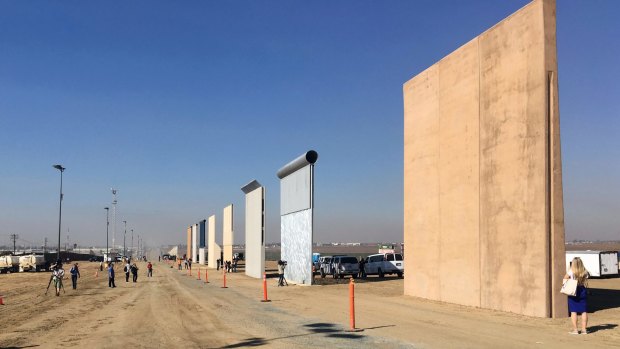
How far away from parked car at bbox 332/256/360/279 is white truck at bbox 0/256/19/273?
47344mm

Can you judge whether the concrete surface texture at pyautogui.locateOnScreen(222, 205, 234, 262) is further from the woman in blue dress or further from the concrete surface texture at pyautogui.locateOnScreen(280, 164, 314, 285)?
the woman in blue dress

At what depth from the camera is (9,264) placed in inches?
2758

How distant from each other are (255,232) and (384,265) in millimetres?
11442

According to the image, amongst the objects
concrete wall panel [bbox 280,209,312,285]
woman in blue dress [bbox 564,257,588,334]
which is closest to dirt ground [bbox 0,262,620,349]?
woman in blue dress [bbox 564,257,588,334]

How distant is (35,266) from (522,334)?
71042 mm

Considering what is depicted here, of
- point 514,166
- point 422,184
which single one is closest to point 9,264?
point 422,184

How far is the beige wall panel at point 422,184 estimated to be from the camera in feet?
73.1

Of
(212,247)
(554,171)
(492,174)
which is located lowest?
(212,247)

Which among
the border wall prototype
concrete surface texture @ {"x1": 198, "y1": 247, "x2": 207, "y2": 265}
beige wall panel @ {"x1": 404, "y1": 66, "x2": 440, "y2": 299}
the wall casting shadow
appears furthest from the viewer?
concrete surface texture @ {"x1": 198, "y1": 247, "x2": 207, "y2": 265}

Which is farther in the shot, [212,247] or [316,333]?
[212,247]

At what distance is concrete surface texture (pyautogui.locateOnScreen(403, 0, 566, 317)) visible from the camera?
15922 mm

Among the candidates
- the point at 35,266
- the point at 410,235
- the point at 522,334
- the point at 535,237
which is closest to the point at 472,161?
the point at 535,237

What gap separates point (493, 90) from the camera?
1839 centimetres

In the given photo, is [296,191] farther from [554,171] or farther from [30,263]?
[30,263]
